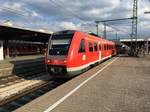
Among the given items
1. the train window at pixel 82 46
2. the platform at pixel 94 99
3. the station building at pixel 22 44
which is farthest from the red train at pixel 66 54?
Answer: the station building at pixel 22 44

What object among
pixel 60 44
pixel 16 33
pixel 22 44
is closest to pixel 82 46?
pixel 60 44

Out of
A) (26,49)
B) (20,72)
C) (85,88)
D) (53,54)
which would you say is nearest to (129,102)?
(85,88)

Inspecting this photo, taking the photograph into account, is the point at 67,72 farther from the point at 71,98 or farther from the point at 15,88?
the point at 71,98

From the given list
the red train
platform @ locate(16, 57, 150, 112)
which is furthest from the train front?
platform @ locate(16, 57, 150, 112)

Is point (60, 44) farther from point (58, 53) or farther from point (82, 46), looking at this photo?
point (82, 46)

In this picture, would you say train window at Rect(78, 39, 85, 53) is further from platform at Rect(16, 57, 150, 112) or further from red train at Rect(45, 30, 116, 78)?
platform at Rect(16, 57, 150, 112)

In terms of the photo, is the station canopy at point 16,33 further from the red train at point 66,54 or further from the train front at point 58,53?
the red train at point 66,54

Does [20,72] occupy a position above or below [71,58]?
below

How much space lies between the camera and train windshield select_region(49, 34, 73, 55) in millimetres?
15016

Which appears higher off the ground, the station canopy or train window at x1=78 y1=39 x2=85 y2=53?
the station canopy

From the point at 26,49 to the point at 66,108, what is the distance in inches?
1640

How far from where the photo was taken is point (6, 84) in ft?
52.5

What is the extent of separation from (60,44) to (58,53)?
0.62 metres

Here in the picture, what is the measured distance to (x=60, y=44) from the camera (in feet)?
50.4
